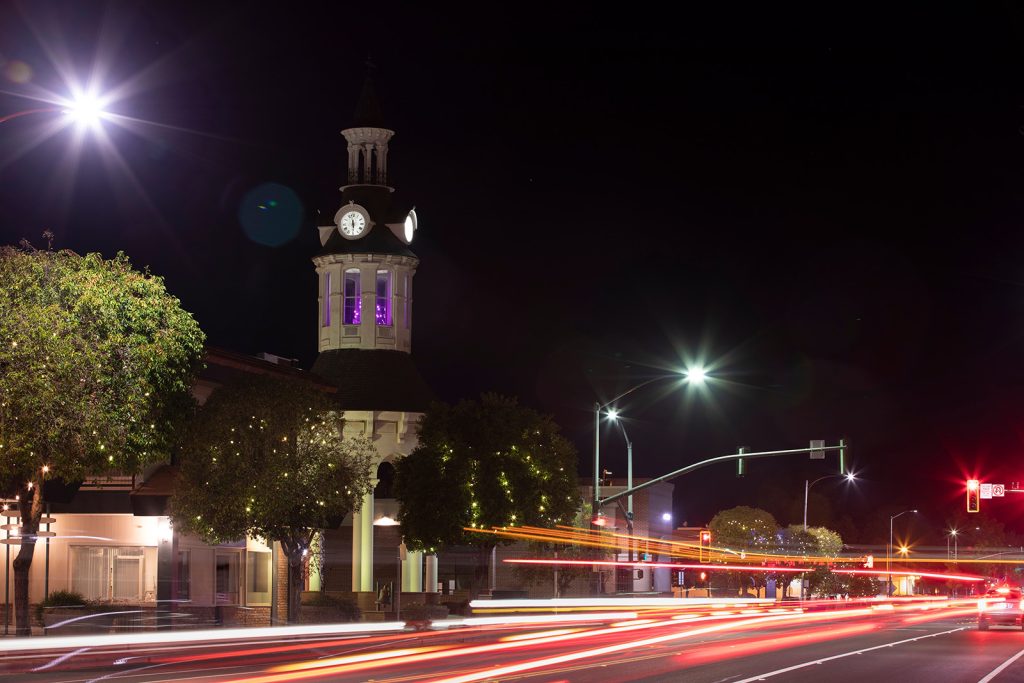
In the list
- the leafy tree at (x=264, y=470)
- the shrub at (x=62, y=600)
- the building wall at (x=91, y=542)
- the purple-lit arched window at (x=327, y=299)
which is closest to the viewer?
the shrub at (x=62, y=600)

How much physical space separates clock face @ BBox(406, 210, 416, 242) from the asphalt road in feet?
98.3

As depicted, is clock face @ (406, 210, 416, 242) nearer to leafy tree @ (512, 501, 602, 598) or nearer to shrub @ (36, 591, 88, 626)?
leafy tree @ (512, 501, 602, 598)

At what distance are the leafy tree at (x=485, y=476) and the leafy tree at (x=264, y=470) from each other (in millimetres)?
8639

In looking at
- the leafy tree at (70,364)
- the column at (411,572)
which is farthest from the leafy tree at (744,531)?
the leafy tree at (70,364)

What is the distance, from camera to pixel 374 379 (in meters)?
69.5

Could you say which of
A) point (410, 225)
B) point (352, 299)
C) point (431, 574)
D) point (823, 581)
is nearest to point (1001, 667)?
point (431, 574)

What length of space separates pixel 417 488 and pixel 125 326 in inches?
937

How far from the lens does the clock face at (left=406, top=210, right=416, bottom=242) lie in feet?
236

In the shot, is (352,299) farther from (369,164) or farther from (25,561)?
(25,561)

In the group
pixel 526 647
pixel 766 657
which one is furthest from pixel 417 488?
pixel 766 657

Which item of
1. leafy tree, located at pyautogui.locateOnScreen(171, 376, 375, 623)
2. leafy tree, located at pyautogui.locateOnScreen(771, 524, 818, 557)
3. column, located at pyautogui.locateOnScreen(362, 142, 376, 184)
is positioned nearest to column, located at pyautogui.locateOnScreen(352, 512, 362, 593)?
leafy tree, located at pyautogui.locateOnScreen(171, 376, 375, 623)

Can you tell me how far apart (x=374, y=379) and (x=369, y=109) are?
1407cm

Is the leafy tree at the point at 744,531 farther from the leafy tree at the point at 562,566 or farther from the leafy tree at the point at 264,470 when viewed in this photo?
the leafy tree at the point at 264,470

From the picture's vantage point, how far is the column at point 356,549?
6710 cm
